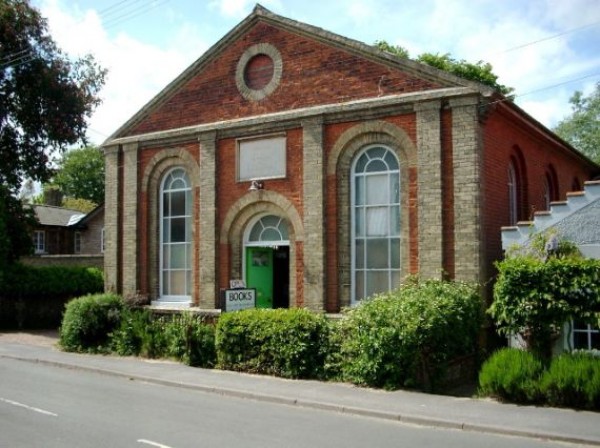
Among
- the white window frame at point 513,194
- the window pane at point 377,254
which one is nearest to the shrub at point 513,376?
the window pane at point 377,254

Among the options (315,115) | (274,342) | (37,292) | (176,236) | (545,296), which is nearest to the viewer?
(545,296)

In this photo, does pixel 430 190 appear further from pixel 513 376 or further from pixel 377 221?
pixel 513 376

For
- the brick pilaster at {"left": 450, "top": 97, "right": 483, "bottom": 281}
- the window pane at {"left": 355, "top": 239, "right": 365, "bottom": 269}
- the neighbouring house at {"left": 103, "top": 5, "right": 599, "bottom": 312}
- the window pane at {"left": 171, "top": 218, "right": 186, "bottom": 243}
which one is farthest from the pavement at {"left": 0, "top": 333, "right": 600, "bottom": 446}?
the window pane at {"left": 171, "top": 218, "right": 186, "bottom": 243}

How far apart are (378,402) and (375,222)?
5517 mm

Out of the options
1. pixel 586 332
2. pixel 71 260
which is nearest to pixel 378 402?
pixel 586 332

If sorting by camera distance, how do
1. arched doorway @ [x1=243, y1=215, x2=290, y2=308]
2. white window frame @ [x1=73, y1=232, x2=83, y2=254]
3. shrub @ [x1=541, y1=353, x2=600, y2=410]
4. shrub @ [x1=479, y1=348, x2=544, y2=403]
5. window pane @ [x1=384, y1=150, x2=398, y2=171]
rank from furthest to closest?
white window frame @ [x1=73, y1=232, x2=83, y2=254]
arched doorway @ [x1=243, y1=215, x2=290, y2=308]
window pane @ [x1=384, y1=150, x2=398, y2=171]
shrub @ [x1=479, y1=348, x2=544, y2=403]
shrub @ [x1=541, y1=353, x2=600, y2=410]

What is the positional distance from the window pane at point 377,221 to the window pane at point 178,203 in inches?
240

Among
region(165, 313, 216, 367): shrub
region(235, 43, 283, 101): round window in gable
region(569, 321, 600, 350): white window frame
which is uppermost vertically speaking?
region(235, 43, 283, 101): round window in gable

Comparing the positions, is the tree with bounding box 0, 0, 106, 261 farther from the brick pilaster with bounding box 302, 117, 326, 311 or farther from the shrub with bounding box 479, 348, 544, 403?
the shrub with bounding box 479, 348, 544, 403

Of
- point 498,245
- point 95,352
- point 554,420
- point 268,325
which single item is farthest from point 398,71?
point 95,352

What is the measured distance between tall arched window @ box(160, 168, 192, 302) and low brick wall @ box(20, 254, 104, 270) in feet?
40.8

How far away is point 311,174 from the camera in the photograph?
15.6m

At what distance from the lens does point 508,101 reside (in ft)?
46.8

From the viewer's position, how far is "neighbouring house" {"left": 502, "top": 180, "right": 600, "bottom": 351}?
11.4m
